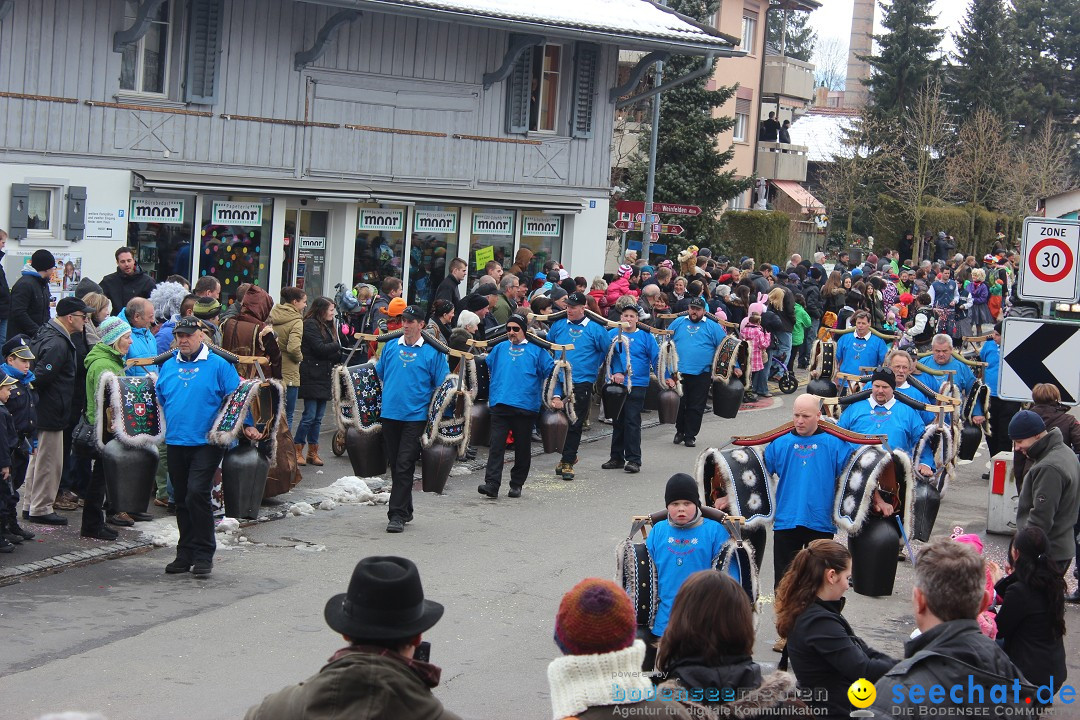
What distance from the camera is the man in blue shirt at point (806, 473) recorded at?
905cm

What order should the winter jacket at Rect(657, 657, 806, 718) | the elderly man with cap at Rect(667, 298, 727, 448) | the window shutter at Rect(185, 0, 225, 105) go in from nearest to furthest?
the winter jacket at Rect(657, 657, 806, 718) → the elderly man with cap at Rect(667, 298, 727, 448) → the window shutter at Rect(185, 0, 225, 105)

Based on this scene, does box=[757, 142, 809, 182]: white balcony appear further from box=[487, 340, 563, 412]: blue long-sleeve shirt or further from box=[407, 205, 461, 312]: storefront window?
box=[487, 340, 563, 412]: blue long-sleeve shirt

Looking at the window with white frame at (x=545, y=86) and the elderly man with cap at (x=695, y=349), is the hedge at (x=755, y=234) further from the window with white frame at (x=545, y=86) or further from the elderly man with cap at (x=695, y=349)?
the elderly man with cap at (x=695, y=349)

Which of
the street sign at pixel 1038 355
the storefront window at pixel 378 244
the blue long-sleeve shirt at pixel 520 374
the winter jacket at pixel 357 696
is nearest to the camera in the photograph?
the winter jacket at pixel 357 696

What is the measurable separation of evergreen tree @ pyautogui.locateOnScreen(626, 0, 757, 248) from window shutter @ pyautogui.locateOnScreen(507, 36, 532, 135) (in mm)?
13426

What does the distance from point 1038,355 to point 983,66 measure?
171 ft

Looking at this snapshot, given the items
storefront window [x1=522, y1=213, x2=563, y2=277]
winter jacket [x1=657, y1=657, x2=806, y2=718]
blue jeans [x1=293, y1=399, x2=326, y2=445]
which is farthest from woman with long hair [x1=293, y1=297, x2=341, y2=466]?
winter jacket [x1=657, y1=657, x2=806, y2=718]

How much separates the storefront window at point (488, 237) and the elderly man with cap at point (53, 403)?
11.2 metres

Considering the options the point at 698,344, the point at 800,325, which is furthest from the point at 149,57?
the point at 800,325

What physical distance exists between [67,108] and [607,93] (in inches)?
395

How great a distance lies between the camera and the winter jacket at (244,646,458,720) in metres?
3.97

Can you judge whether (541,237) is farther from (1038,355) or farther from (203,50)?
(1038,355)

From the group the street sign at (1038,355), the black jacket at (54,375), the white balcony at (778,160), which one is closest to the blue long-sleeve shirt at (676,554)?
the street sign at (1038,355)

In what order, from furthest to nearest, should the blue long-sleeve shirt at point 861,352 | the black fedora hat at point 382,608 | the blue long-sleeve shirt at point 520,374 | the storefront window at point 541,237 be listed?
the storefront window at point 541,237
the blue long-sleeve shirt at point 861,352
the blue long-sleeve shirt at point 520,374
the black fedora hat at point 382,608
